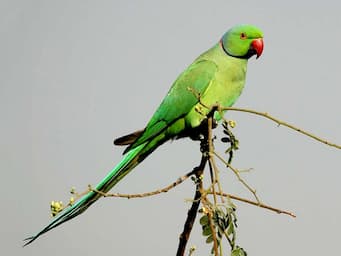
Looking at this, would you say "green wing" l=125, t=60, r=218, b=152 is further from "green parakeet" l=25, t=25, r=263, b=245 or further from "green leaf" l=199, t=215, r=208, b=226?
"green leaf" l=199, t=215, r=208, b=226

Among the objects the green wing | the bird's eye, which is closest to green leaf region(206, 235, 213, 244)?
the green wing

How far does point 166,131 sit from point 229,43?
40.4 inches

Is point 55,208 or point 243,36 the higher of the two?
point 243,36

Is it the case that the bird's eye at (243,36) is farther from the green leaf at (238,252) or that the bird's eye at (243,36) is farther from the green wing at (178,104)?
the green leaf at (238,252)

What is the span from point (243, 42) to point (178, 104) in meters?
0.88

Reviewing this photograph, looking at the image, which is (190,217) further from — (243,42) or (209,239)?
(243,42)

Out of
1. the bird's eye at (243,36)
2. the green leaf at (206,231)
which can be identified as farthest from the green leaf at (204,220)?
the bird's eye at (243,36)

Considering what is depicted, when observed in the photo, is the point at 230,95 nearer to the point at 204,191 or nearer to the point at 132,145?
the point at 132,145

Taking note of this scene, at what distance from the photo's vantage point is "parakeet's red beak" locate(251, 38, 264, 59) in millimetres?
4688

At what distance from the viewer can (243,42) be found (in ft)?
15.5

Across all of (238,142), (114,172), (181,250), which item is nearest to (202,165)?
(238,142)

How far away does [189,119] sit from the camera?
4.21 metres

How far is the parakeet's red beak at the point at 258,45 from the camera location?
469 centimetres

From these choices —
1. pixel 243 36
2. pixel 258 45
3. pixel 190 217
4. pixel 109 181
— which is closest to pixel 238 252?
pixel 190 217
